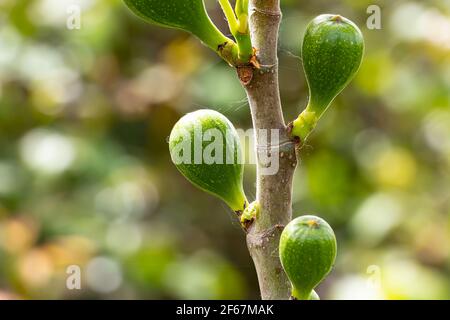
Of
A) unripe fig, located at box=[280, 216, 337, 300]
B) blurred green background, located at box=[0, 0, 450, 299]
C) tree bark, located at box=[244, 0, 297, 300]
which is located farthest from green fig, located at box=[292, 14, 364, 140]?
blurred green background, located at box=[0, 0, 450, 299]

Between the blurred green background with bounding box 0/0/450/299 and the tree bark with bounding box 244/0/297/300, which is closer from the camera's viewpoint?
the tree bark with bounding box 244/0/297/300

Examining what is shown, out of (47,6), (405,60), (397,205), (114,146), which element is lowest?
(397,205)

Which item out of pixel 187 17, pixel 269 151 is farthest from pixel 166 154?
pixel 269 151

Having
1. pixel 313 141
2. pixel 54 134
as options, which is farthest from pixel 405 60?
pixel 54 134

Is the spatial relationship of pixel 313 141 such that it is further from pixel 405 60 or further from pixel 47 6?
pixel 47 6

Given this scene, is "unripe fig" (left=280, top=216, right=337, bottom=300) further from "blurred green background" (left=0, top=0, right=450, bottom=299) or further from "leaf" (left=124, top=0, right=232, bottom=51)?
"blurred green background" (left=0, top=0, right=450, bottom=299)

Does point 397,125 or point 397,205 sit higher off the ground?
point 397,125

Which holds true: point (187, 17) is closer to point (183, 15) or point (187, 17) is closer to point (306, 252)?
point (183, 15)

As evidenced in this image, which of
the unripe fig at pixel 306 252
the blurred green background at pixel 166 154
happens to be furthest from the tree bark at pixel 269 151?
the blurred green background at pixel 166 154
